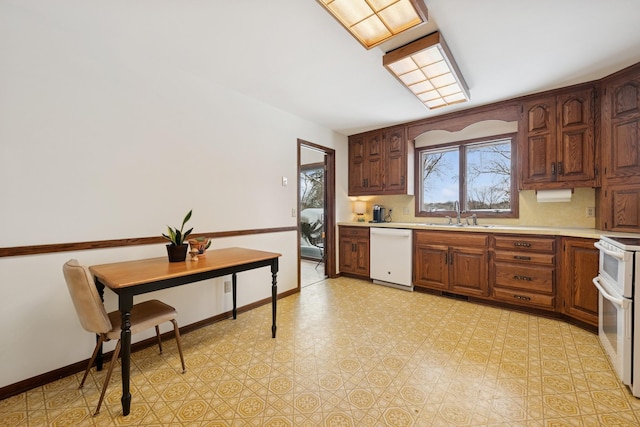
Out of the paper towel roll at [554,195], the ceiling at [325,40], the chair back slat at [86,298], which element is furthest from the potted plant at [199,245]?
the paper towel roll at [554,195]

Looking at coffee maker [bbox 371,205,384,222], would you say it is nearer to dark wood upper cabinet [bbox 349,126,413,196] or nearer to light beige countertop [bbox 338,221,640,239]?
dark wood upper cabinet [bbox 349,126,413,196]

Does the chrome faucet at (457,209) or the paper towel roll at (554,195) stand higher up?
the paper towel roll at (554,195)

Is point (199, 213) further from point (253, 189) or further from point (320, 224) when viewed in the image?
point (320, 224)

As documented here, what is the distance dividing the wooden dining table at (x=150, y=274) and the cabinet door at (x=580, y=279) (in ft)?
9.30

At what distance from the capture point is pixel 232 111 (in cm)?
290

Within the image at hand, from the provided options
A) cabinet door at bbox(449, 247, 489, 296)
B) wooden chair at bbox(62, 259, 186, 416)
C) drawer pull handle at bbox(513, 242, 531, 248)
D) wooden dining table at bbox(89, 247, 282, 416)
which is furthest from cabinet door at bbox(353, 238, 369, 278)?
wooden chair at bbox(62, 259, 186, 416)

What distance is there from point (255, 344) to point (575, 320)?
10.1 ft

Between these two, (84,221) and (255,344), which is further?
(255,344)

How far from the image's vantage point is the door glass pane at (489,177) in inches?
142

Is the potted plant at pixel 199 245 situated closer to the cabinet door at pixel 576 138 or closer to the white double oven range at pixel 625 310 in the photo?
the white double oven range at pixel 625 310

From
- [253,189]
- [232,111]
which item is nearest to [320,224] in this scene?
[253,189]

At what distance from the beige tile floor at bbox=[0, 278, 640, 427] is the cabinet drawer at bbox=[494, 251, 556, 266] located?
1.99 ft

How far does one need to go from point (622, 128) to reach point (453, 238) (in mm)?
1811

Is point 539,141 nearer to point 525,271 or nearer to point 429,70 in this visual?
point 525,271
